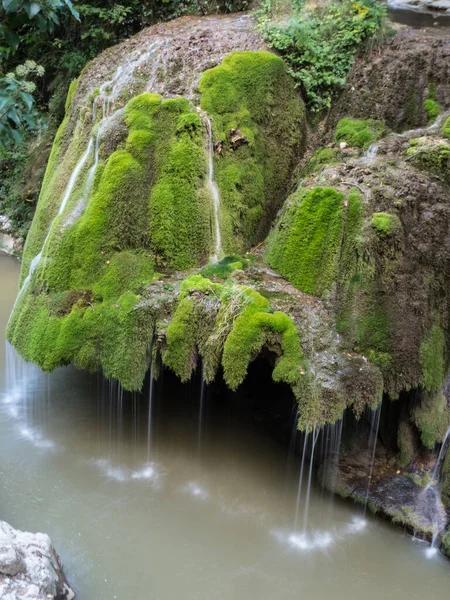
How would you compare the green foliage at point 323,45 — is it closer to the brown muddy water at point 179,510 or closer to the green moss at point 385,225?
the green moss at point 385,225

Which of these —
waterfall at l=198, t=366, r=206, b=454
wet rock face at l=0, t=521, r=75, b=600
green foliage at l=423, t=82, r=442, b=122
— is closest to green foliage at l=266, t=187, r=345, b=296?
waterfall at l=198, t=366, r=206, b=454

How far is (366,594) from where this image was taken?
210 inches

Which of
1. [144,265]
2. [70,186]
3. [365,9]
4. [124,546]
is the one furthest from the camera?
[365,9]

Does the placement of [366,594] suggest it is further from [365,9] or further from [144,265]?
[365,9]

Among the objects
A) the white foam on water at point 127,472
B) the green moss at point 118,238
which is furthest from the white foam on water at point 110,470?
the green moss at point 118,238

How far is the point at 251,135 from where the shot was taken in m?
8.30

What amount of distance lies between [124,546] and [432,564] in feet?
10.7

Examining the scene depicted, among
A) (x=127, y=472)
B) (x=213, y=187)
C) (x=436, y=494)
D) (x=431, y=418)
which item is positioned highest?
(x=213, y=187)

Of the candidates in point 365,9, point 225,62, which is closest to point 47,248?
point 225,62

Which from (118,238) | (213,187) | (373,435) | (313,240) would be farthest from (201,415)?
(213,187)

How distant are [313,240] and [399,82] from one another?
11.1 ft

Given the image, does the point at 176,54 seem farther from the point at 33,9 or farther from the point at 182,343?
the point at 33,9

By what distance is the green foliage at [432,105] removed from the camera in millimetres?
7977

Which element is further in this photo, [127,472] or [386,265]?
[127,472]
